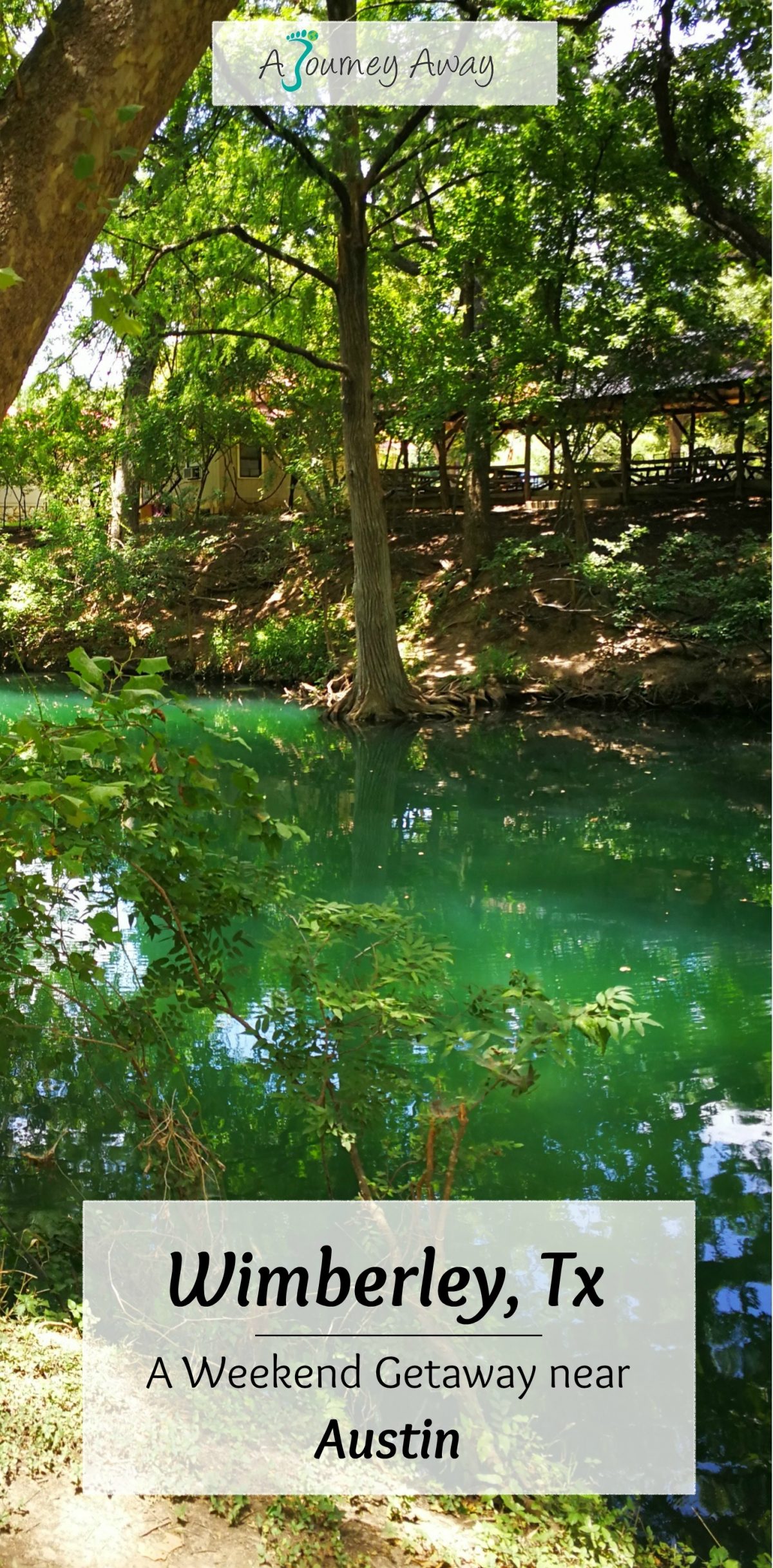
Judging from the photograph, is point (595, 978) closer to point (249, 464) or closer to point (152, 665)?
point (152, 665)

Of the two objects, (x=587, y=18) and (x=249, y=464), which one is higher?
(x=587, y=18)

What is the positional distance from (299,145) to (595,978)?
35.6 feet

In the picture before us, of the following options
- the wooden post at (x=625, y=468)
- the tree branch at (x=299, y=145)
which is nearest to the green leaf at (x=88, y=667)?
the tree branch at (x=299, y=145)

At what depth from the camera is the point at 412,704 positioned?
1691 cm

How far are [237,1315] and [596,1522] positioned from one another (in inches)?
43.0

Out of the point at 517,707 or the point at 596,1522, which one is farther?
the point at 517,707

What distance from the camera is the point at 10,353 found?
2576 millimetres

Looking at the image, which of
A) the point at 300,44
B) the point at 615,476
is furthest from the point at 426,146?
the point at 615,476

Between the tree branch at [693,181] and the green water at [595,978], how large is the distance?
7630 millimetres

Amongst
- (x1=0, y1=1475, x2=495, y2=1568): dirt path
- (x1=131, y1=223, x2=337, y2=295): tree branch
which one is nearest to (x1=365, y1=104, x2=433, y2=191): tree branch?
(x1=131, y1=223, x2=337, y2=295): tree branch

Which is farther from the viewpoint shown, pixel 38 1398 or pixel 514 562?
pixel 514 562

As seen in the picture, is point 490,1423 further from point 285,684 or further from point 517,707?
point 285,684

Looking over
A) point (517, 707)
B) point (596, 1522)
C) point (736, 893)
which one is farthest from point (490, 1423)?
point (517, 707)

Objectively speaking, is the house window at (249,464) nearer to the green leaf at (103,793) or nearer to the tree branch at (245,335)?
the tree branch at (245,335)
